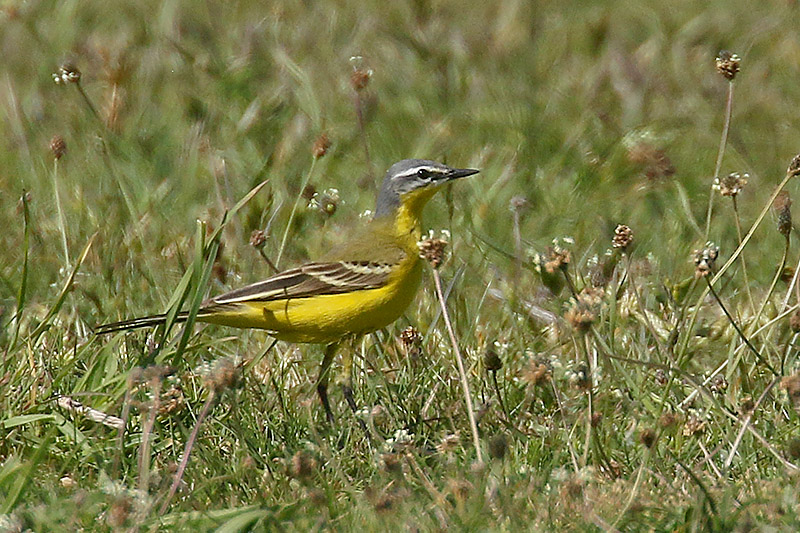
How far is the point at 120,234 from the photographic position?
6156 mm

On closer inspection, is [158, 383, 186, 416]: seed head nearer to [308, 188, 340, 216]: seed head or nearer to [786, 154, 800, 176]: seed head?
A: [308, 188, 340, 216]: seed head

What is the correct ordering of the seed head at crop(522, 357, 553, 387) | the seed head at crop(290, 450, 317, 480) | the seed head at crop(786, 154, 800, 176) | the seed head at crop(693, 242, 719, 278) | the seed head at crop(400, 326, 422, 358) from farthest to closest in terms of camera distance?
the seed head at crop(400, 326, 422, 358)
the seed head at crop(786, 154, 800, 176)
the seed head at crop(693, 242, 719, 278)
the seed head at crop(522, 357, 553, 387)
the seed head at crop(290, 450, 317, 480)

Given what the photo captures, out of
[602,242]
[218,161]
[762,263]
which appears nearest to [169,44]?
[218,161]

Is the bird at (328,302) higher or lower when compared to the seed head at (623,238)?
lower

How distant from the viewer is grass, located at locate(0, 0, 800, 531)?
142 inches

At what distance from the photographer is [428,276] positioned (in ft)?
19.6

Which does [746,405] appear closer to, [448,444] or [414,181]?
[448,444]

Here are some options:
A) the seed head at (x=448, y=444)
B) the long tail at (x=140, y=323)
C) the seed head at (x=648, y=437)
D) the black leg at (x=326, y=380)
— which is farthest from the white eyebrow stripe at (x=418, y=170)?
the seed head at (x=648, y=437)

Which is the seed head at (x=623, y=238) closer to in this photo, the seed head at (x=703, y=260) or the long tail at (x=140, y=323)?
the seed head at (x=703, y=260)

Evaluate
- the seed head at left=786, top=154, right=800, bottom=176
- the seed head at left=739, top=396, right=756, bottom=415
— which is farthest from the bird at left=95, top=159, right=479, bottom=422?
the seed head at left=786, top=154, right=800, bottom=176

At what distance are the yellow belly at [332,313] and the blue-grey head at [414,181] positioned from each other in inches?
25.7

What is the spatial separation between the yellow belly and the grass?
0.13 metres

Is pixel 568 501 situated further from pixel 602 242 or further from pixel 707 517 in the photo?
pixel 602 242

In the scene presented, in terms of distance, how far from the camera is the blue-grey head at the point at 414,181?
17.8ft
